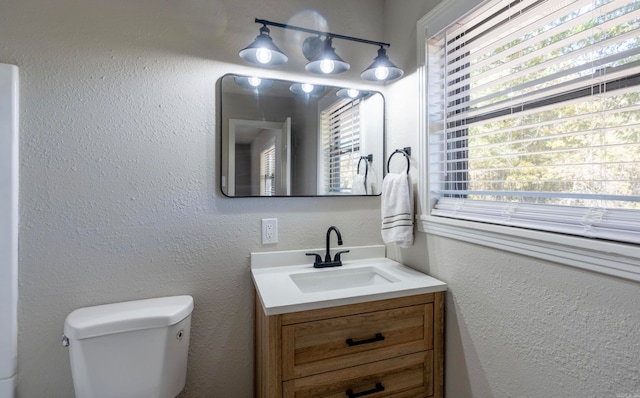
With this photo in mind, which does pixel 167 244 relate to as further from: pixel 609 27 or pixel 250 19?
pixel 609 27

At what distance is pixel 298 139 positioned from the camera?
163 centimetres

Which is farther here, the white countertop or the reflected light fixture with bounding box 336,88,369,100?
the reflected light fixture with bounding box 336,88,369,100

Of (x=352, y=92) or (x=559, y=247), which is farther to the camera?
(x=352, y=92)

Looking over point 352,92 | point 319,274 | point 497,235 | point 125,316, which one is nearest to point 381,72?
point 352,92

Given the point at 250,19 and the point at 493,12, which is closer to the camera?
the point at 493,12

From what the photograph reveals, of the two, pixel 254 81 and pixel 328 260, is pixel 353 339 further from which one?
pixel 254 81

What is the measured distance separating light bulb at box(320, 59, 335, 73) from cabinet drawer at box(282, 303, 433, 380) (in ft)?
3.71

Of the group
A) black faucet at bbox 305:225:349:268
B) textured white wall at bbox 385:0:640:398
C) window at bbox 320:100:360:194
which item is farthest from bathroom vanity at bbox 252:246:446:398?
window at bbox 320:100:360:194

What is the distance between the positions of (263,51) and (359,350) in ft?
4.37

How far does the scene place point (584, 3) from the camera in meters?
0.89

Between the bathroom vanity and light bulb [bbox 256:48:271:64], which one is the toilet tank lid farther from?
light bulb [bbox 256:48:271:64]

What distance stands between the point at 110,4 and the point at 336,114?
1149mm

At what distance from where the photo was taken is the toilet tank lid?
3.77 feet

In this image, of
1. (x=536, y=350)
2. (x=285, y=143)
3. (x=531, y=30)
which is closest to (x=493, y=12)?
(x=531, y=30)
